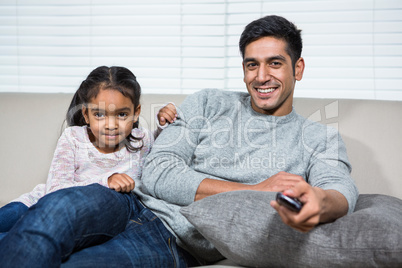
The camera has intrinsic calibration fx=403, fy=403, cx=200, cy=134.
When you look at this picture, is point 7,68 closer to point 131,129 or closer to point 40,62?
point 40,62

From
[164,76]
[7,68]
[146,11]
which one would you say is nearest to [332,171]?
[164,76]

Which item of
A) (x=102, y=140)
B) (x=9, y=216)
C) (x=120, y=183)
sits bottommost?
(x=9, y=216)

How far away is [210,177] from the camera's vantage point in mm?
1328

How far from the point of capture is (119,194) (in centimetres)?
120

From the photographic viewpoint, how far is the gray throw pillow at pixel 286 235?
0.87 metres

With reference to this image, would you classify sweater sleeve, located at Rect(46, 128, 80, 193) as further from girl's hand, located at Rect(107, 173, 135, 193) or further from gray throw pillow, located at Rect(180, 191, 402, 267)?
gray throw pillow, located at Rect(180, 191, 402, 267)

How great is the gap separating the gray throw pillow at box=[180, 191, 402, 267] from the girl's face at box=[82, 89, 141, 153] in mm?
516

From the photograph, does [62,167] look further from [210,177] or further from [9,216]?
[210,177]

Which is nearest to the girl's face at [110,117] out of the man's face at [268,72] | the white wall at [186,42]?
the man's face at [268,72]

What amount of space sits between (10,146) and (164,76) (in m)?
1.04

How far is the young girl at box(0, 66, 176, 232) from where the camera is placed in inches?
54.5

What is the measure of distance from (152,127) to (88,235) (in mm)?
752

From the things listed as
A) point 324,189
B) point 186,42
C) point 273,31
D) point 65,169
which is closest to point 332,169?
point 324,189

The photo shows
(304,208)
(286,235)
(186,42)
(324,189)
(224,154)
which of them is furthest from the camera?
(186,42)
